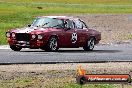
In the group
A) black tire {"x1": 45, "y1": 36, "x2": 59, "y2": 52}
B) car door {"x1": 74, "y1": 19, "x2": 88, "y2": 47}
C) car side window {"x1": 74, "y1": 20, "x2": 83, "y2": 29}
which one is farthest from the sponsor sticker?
car side window {"x1": 74, "y1": 20, "x2": 83, "y2": 29}

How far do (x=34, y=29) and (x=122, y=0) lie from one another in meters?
116

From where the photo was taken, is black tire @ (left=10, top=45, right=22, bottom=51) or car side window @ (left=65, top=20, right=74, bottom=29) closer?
black tire @ (left=10, top=45, right=22, bottom=51)

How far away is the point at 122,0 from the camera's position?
140m

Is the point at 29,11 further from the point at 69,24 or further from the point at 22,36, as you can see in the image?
the point at 22,36

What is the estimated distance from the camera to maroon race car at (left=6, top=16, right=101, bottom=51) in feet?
81.4

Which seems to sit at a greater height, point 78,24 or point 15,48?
point 78,24

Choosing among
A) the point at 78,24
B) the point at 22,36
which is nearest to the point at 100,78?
the point at 22,36

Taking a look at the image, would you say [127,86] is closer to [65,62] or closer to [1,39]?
[65,62]

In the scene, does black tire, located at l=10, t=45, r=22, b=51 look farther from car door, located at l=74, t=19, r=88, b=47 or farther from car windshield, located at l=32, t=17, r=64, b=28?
car door, located at l=74, t=19, r=88, b=47

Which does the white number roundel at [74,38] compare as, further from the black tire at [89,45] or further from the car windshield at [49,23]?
the black tire at [89,45]

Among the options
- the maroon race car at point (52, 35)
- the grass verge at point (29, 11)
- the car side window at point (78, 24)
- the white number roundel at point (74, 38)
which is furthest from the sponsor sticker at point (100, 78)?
the grass verge at point (29, 11)

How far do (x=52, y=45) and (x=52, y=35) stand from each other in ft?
1.40

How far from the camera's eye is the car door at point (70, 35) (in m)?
26.3

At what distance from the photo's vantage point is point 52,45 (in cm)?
2516
